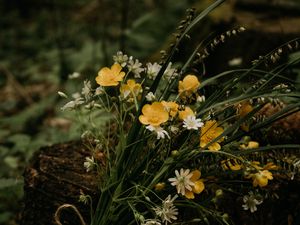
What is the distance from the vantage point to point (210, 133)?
1235mm

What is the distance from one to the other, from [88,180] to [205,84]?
54cm

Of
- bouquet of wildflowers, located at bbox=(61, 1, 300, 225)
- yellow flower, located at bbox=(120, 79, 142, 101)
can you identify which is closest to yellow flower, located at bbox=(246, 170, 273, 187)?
bouquet of wildflowers, located at bbox=(61, 1, 300, 225)

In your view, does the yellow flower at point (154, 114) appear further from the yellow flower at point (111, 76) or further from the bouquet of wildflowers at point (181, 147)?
the yellow flower at point (111, 76)

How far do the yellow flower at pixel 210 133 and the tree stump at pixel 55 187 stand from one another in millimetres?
454

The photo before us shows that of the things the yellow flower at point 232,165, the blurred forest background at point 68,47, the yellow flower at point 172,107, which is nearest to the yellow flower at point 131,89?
the yellow flower at point 172,107

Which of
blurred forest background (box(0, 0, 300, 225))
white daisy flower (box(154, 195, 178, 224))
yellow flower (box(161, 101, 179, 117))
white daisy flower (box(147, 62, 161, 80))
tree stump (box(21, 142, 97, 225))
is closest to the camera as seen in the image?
white daisy flower (box(154, 195, 178, 224))

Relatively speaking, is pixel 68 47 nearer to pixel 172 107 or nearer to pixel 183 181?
pixel 172 107

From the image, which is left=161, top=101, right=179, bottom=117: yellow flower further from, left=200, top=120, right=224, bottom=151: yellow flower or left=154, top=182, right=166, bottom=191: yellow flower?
left=154, top=182, right=166, bottom=191: yellow flower

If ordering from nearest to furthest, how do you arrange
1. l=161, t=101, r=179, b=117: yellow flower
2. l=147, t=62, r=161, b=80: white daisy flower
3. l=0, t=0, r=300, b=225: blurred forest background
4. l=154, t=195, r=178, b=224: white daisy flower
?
1. l=154, t=195, r=178, b=224: white daisy flower
2. l=161, t=101, r=179, b=117: yellow flower
3. l=147, t=62, r=161, b=80: white daisy flower
4. l=0, t=0, r=300, b=225: blurred forest background

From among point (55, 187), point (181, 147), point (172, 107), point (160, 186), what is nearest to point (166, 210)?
point (160, 186)

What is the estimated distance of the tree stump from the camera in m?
1.46

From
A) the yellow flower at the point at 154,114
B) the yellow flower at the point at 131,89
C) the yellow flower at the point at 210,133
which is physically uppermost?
the yellow flower at the point at 131,89

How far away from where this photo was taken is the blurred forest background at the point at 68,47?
2.45m

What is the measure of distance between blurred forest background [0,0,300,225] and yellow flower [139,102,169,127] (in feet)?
1.11
